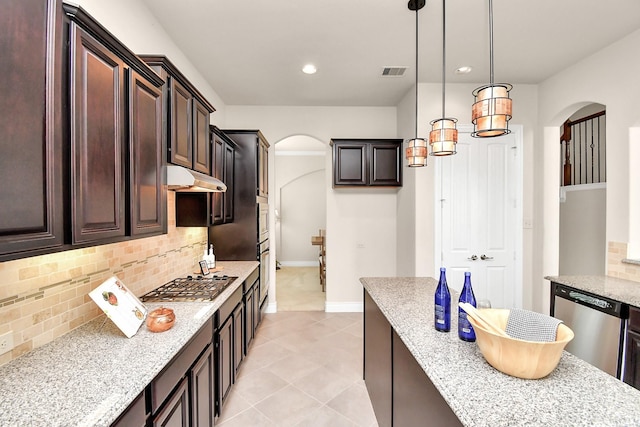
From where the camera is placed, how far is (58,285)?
1.48 metres

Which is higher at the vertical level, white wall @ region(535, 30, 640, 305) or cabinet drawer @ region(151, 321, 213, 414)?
white wall @ region(535, 30, 640, 305)

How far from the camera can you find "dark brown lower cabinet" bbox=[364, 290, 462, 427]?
1240mm

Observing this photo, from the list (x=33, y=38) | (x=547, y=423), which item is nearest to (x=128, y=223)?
(x=33, y=38)

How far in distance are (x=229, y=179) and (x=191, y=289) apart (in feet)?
4.96

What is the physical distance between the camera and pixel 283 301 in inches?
202

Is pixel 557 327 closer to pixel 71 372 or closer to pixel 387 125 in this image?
pixel 71 372

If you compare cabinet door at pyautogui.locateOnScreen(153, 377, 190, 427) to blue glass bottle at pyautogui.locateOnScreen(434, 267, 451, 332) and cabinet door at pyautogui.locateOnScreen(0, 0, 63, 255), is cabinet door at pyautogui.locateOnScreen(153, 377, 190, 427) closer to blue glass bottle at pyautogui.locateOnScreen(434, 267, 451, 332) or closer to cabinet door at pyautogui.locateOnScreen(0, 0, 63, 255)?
cabinet door at pyautogui.locateOnScreen(0, 0, 63, 255)

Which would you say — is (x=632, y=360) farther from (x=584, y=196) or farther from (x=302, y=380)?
(x=584, y=196)

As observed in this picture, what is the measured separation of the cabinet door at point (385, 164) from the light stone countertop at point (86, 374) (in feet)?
10.5

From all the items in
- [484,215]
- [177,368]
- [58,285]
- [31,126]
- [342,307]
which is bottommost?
[342,307]

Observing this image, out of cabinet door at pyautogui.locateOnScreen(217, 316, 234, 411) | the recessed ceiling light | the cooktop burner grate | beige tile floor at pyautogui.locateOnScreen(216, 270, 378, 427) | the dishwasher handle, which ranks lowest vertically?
beige tile floor at pyautogui.locateOnScreen(216, 270, 378, 427)

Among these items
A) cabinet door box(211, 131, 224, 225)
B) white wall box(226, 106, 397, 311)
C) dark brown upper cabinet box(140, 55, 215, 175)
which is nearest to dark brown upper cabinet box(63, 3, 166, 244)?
dark brown upper cabinet box(140, 55, 215, 175)

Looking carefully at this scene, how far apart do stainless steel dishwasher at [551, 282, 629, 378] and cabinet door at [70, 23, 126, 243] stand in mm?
3288

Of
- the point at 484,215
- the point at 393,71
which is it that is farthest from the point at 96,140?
the point at 484,215
